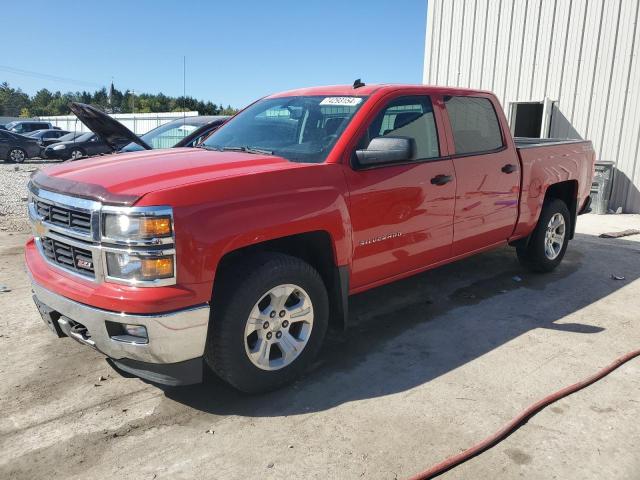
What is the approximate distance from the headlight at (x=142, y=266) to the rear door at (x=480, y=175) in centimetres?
257

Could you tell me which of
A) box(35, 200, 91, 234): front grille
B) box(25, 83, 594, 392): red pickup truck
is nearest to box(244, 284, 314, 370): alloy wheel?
box(25, 83, 594, 392): red pickup truck

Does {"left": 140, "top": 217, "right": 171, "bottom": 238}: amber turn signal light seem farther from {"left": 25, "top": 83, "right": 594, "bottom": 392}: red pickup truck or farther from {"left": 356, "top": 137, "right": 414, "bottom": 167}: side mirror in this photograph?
{"left": 356, "top": 137, "right": 414, "bottom": 167}: side mirror

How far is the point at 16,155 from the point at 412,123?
67.9ft

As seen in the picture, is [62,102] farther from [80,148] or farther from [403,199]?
[403,199]

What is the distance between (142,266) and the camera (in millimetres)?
2688

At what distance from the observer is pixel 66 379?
349 centimetres

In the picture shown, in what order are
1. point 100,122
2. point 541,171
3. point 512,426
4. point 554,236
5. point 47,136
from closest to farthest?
1. point 512,426
2. point 541,171
3. point 100,122
4. point 554,236
5. point 47,136

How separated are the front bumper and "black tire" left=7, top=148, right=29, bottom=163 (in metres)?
20.5

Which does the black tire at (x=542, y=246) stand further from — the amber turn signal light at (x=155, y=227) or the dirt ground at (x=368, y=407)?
the amber turn signal light at (x=155, y=227)

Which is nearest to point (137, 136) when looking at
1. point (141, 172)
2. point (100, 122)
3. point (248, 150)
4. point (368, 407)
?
point (100, 122)

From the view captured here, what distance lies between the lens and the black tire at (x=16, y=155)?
20.2 m

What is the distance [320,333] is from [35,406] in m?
1.80

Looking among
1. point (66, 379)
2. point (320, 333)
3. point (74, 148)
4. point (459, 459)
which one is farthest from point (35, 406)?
point (74, 148)

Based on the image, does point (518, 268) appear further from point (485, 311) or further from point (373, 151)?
point (373, 151)
